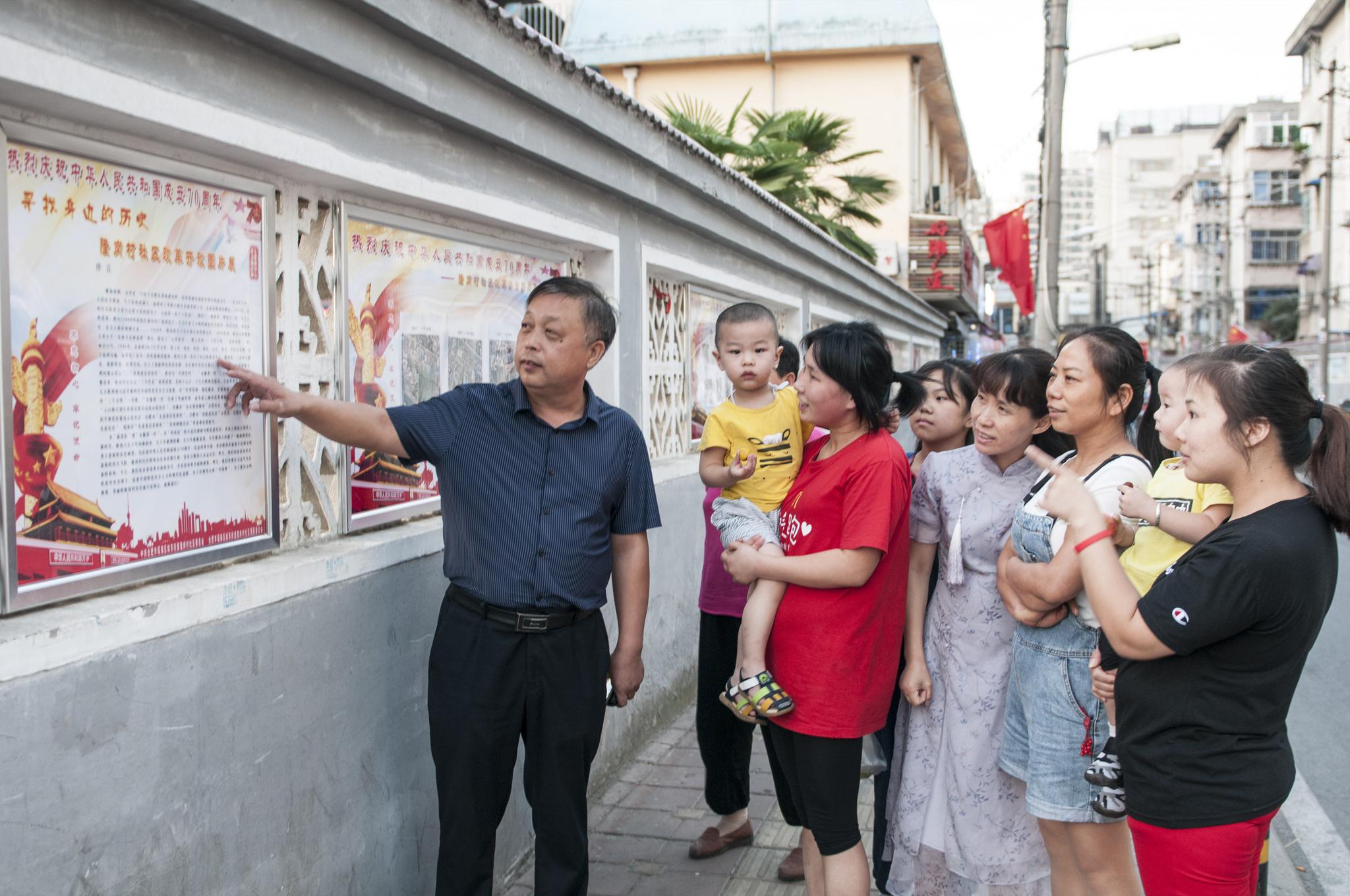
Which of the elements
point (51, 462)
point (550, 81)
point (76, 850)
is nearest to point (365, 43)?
point (550, 81)

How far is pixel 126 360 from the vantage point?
2363 millimetres

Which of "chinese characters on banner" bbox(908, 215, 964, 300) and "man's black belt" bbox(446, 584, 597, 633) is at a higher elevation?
"chinese characters on banner" bbox(908, 215, 964, 300)

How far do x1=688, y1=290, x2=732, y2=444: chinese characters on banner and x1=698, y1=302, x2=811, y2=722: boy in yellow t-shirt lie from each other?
2488 millimetres

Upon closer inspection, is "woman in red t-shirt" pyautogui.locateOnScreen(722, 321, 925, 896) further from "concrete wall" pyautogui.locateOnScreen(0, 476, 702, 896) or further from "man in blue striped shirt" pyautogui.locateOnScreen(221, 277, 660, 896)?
"concrete wall" pyautogui.locateOnScreen(0, 476, 702, 896)

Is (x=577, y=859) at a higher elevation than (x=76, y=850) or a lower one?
lower

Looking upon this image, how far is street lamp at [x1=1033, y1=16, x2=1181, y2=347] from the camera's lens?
12344 millimetres

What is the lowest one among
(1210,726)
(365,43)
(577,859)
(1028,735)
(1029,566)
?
(577,859)

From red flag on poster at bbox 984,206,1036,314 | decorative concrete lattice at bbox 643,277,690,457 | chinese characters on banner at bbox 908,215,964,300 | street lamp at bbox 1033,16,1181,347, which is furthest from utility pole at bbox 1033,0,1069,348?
decorative concrete lattice at bbox 643,277,690,457

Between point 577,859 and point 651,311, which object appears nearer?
point 577,859

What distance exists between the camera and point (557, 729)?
2949 millimetres

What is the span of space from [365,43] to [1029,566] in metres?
2.31

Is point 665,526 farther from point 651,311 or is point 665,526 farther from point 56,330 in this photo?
point 56,330

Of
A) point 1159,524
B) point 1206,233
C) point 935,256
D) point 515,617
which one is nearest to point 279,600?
point 515,617

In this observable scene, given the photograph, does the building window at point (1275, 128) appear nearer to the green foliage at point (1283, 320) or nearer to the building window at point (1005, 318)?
the green foliage at point (1283, 320)
